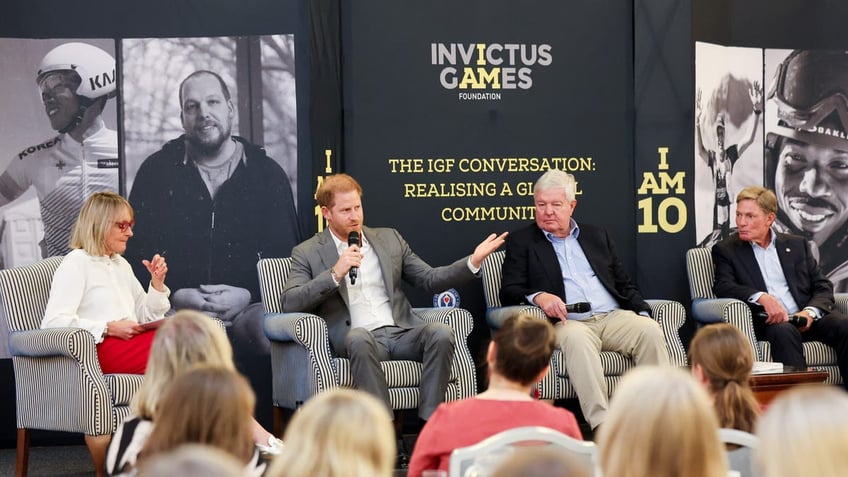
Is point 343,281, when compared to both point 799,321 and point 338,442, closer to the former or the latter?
point 799,321

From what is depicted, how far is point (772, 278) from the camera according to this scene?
268 inches

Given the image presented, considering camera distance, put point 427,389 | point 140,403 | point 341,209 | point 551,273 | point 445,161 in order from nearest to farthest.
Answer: point 140,403
point 427,389
point 341,209
point 551,273
point 445,161

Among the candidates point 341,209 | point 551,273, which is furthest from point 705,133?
point 341,209

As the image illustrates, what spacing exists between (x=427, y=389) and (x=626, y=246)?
6.81ft

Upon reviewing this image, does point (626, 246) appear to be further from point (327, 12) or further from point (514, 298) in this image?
point (327, 12)

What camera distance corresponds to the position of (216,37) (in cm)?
663

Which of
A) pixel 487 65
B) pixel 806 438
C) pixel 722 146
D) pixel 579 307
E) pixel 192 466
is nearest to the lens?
pixel 192 466

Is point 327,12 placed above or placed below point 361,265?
above

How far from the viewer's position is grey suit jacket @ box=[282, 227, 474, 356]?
5.71 m

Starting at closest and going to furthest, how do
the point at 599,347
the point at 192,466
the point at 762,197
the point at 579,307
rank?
1. the point at 192,466
2. the point at 599,347
3. the point at 579,307
4. the point at 762,197

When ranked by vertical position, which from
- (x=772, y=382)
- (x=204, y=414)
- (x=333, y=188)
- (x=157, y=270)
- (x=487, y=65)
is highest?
(x=487, y=65)

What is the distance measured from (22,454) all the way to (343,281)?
5.74 feet

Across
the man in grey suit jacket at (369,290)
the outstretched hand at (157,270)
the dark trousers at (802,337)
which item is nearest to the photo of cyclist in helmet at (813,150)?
the dark trousers at (802,337)

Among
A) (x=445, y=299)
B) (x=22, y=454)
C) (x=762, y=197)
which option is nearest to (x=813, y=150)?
(x=762, y=197)
